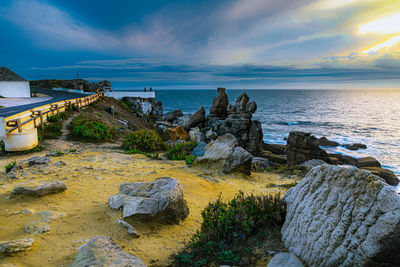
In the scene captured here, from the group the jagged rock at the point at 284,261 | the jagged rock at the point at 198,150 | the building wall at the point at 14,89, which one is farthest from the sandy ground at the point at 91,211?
the building wall at the point at 14,89

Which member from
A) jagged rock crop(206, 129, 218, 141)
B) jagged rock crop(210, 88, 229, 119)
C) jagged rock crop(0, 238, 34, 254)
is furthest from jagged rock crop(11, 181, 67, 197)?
jagged rock crop(210, 88, 229, 119)

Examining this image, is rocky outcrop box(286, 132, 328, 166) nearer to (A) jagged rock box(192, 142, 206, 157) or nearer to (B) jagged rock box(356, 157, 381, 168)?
(B) jagged rock box(356, 157, 381, 168)

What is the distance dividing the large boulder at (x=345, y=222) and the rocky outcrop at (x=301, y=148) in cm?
1862

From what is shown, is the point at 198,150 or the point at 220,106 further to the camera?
the point at 220,106

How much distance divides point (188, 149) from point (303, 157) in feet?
41.3

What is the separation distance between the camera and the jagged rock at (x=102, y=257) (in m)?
2.87

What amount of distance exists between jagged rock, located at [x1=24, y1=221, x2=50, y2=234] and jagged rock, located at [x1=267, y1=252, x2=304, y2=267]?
13.0ft

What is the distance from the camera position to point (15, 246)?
10.9 feet

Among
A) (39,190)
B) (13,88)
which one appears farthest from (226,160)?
(13,88)

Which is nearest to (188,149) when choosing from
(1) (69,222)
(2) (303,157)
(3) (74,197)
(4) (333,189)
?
(3) (74,197)

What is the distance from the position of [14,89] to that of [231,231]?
44.0m

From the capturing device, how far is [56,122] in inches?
664

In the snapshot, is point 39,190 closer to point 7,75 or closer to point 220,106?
point 220,106

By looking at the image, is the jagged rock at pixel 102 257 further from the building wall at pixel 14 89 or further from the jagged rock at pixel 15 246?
the building wall at pixel 14 89
